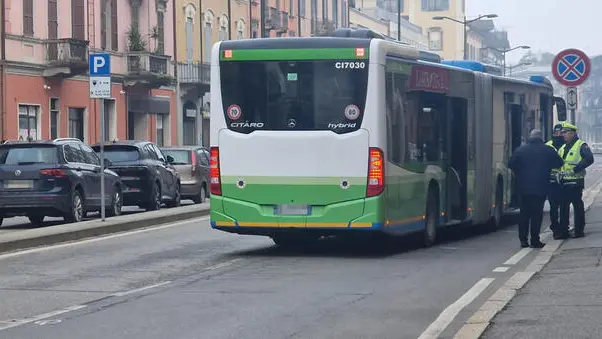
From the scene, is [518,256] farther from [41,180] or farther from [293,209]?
[41,180]

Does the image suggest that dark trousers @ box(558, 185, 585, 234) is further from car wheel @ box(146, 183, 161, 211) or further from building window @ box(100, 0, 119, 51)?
building window @ box(100, 0, 119, 51)

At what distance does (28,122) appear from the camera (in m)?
45.7

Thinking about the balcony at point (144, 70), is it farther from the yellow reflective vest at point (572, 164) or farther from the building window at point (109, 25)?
the yellow reflective vest at point (572, 164)

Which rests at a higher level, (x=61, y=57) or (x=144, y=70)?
(x=61, y=57)

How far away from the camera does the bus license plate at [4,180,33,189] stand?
83.0 ft

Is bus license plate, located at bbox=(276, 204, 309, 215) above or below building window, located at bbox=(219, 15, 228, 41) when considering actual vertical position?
below

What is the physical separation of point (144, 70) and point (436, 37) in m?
92.0

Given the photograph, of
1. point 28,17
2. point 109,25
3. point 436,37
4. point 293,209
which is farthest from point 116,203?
point 436,37

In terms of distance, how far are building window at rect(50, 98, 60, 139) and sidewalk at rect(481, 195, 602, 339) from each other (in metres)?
31.9

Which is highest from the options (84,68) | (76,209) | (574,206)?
(84,68)

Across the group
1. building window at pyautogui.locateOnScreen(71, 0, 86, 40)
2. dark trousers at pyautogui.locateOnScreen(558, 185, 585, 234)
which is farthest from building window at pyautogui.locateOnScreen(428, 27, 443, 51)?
dark trousers at pyautogui.locateOnScreen(558, 185, 585, 234)

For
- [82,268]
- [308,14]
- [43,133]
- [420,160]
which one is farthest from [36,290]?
[308,14]

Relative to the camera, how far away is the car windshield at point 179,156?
37.2 m

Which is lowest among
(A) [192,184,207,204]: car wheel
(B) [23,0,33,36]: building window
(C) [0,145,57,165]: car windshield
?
(A) [192,184,207,204]: car wheel
